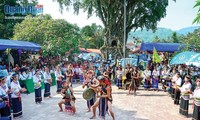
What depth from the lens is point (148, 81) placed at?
1612 cm

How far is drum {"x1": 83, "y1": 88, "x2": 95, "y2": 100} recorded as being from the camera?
9305 mm

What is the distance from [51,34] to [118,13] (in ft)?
25.6

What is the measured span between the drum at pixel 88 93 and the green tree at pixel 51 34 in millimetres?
12059

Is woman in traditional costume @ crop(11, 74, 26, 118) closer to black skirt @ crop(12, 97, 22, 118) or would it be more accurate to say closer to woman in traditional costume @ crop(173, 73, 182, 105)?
black skirt @ crop(12, 97, 22, 118)

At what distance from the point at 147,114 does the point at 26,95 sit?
738 cm

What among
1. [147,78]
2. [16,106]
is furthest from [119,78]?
[16,106]

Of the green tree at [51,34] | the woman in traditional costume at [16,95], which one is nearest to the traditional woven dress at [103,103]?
the woman in traditional costume at [16,95]

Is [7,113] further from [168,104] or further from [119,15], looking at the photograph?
[119,15]

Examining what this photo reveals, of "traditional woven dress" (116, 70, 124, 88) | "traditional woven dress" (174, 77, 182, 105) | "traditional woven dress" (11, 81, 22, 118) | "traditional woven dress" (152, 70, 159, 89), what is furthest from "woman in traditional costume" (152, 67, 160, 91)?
"traditional woven dress" (11, 81, 22, 118)

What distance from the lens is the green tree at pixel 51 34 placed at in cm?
2125

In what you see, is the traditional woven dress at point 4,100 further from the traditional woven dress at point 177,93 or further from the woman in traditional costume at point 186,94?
the traditional woven dress at point 177,93

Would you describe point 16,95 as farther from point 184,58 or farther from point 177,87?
point 184,58

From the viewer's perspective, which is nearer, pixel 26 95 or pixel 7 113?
pixel 7 113

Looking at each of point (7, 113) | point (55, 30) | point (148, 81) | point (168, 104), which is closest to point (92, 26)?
point (55, 30)
